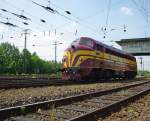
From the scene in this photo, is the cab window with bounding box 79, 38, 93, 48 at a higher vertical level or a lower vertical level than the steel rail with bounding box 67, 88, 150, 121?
higher

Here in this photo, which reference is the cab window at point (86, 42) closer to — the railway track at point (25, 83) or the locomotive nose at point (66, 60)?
the locomotive nose at point (66, 60)

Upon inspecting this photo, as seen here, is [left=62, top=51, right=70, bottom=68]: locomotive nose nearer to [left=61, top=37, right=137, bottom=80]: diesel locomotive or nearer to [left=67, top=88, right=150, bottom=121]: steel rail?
[left=61, top=37, right=137, bottom=80]: diesel locomotive

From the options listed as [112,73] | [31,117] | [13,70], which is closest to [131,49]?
[13,70]

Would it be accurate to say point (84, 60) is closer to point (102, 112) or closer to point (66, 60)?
point (66, 60)

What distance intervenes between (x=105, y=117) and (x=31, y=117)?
205 centimetres

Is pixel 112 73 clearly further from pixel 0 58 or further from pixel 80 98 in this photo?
pixel 0 58

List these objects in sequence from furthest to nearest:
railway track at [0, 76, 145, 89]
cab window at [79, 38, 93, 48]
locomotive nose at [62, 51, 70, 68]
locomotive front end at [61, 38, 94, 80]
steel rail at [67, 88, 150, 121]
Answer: cab window at [79, 38, 93, 48]
locomotive nose at [62, 51, 70, 68]
locomotive front end at [61, 38, 94, 80]
railway track at [0, 76, 145, 89]
steel rail at [67, 88, 150, 121]

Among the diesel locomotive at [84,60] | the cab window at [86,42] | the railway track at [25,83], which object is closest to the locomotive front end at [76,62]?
the diesel locomotive at [84,60]

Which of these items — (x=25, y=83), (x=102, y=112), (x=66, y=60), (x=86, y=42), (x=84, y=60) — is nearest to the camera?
(x=102, y=112)

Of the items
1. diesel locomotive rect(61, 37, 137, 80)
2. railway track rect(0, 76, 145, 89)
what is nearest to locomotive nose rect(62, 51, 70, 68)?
diesel locomotive rect(61, 37, 137, 80)

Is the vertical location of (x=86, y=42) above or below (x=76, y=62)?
above

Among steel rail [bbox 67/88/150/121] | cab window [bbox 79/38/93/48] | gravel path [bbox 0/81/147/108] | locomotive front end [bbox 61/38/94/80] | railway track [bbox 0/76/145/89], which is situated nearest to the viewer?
steel rail [bbox 67/88/150/121]

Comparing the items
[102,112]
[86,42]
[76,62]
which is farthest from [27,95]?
[86,42]

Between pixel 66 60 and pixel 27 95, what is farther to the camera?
pixel 66 60
